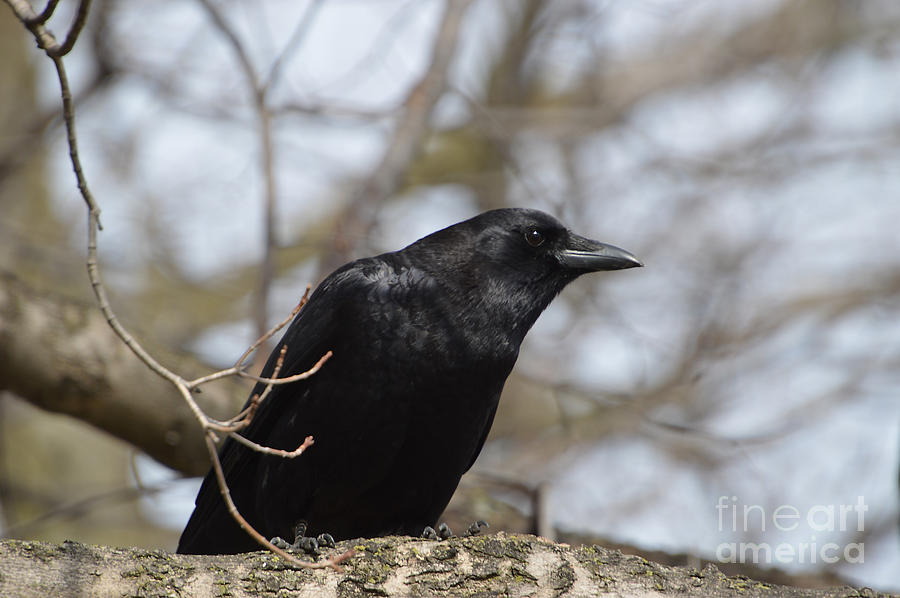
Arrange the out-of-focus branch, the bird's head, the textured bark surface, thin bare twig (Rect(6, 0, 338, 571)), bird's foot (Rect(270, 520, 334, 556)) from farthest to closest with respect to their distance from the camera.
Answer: the out-of-focus branch, the textured bark surface, the bird's head, bird's foot (Rect(270, 520, 334, 556)), thin bare twig (Rect(6, 0, 338, 571))

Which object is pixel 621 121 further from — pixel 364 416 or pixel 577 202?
pixel 364 416

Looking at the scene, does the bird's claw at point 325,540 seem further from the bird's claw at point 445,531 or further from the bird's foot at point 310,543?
the bird's claw at point 445,531

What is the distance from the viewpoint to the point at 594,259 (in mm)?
4184

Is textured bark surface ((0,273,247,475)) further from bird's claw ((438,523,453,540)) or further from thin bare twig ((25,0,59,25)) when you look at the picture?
thin bare twig ((25,0,59,25))

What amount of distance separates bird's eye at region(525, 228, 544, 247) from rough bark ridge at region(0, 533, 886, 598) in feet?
5.21

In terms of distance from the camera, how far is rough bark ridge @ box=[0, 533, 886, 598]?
8.36ft

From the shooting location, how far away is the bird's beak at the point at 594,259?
4.17 meters

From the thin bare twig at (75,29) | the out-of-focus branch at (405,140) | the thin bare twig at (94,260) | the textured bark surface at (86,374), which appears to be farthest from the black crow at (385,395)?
the out-of-focus branch at (405,140)

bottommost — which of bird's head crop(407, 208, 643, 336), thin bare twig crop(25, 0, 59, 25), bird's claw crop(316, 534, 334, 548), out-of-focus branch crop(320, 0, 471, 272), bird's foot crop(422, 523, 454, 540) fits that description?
bird's claw crop(316, 534, 334, 548)

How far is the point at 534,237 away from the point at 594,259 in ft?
0.92

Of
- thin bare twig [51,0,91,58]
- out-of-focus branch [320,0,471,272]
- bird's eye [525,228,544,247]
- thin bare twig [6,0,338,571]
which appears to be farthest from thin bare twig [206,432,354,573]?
out-of-focus branch [320,0,471,272]

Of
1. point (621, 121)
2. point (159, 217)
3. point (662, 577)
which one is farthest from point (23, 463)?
point (662, 577)

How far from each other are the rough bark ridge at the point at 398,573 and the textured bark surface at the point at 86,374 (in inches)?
76.8

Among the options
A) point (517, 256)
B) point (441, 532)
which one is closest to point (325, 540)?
point (441, 532)
